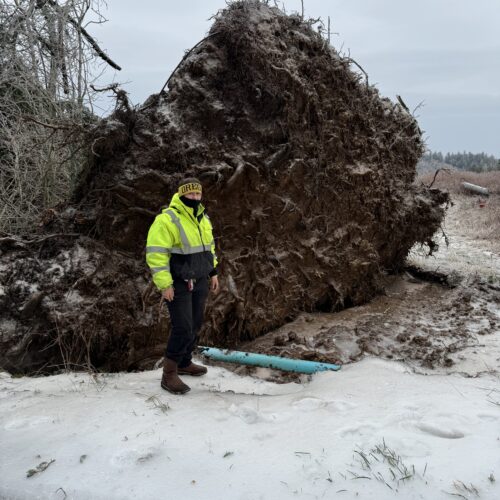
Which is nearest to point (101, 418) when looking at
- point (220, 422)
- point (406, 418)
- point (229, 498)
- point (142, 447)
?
point (142, 447)

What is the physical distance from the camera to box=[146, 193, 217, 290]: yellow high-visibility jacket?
363cm

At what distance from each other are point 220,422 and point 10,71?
7.72 meters

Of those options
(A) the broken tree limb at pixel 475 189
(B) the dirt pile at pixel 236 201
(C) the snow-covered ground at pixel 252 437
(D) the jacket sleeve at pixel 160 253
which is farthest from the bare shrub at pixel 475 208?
(D) the jacket sleeve at pixel 160 253

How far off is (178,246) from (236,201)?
7.35 ft

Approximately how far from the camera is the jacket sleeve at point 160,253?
142 inches

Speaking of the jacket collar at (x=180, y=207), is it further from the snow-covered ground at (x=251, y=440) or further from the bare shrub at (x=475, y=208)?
the bare shrub at (x=475, y=208)

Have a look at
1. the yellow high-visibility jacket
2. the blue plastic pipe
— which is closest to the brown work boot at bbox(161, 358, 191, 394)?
the yellow high-visibility jacket

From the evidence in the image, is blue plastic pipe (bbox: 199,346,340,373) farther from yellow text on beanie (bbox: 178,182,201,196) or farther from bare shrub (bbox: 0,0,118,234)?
bare shrub (bbox: 0,0,118,234)

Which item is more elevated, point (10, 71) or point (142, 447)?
point (10, 71)

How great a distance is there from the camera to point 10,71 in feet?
26.6

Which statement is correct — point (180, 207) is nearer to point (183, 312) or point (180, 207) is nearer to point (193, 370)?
point (183, 312)

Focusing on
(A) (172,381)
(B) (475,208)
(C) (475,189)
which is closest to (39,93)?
(A) (172,381)

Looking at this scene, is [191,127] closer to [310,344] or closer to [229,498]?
[310,344]

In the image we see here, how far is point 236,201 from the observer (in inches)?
234
